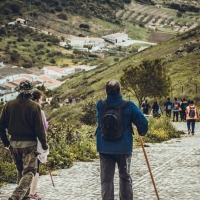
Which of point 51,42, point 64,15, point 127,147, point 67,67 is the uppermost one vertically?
point 64,15

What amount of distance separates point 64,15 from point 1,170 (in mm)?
152277

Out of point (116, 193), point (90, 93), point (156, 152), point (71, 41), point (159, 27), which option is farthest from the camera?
point (159, 27)

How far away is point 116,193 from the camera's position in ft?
27.5

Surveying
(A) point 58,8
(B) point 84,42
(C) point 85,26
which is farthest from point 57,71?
(A) point 58,8

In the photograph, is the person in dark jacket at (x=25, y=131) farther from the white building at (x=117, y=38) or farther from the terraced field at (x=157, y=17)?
the terraced field at (x=157, y=17)

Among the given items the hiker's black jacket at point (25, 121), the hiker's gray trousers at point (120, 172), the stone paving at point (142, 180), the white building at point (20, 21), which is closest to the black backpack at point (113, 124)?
the hiker's gray trousers at point (120, 172)

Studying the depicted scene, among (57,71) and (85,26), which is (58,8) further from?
(57,71)

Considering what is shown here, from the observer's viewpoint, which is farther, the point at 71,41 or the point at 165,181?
the point at 71,41

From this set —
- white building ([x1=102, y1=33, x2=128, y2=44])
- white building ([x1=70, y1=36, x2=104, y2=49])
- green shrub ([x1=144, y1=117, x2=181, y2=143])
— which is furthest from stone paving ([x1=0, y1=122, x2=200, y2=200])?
white building ([x1=102, y1=33, x2=128, y2=44])

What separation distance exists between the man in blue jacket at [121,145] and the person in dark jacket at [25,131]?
95cm

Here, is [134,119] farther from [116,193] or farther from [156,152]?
[156,152]

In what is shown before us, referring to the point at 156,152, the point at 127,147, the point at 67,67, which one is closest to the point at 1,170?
the point at 127,147

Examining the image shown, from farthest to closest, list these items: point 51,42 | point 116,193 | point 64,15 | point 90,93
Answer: point 64,15, point 51,42, point 90,93, point 116,193

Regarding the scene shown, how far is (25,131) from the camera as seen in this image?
6.85 meters
